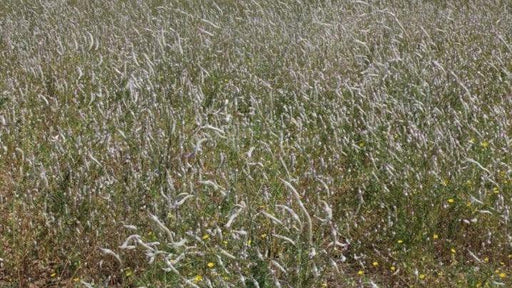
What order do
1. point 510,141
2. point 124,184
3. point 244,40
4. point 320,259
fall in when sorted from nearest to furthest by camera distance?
point 320,259 → point 124,184 → point 510,141 → point 244,40

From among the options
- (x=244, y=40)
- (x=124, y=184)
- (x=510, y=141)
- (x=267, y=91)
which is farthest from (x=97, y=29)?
(x=510, y=141)

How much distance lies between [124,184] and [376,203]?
126cm

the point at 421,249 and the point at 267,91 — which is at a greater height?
the point at 421,249

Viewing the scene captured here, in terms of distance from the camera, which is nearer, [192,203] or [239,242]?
[239,242]

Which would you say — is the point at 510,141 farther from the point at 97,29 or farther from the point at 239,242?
the point at 97,29

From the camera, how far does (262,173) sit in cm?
365

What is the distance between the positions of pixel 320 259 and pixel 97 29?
4.76 meters

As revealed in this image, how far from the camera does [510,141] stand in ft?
12.7

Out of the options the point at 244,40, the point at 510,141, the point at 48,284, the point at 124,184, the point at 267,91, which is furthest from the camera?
the point at 244,40

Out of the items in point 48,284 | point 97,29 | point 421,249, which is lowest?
point 97,29

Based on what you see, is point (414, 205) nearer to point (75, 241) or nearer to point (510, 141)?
point (510, 141)

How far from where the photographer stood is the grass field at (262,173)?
3061mm

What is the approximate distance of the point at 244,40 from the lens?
670cm

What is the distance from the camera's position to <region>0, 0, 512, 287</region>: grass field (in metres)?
3.06
